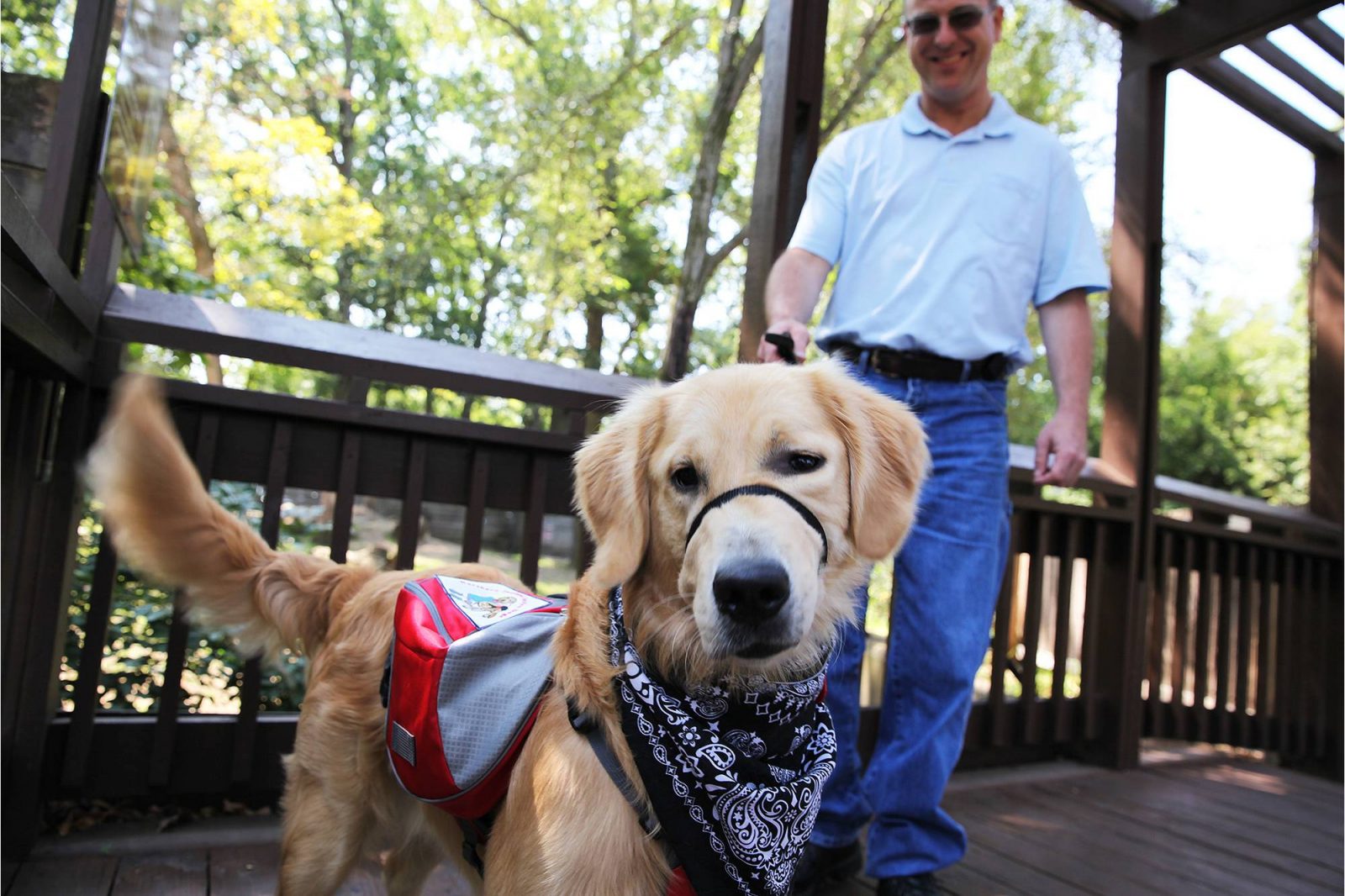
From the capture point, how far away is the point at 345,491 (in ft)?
8.66

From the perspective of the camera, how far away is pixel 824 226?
96.3 inches

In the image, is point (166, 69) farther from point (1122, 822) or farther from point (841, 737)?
point (1122, 822)

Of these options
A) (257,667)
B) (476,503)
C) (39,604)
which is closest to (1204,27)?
(476,503)

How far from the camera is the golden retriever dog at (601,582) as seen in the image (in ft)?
4.17

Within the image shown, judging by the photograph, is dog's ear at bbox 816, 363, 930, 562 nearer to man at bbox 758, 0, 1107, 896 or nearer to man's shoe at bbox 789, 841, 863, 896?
man at bbox 758, 0, 1107, 896

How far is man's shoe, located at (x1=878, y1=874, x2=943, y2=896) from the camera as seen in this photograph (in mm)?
2199

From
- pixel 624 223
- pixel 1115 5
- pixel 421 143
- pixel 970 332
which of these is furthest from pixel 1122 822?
pixel 421 143

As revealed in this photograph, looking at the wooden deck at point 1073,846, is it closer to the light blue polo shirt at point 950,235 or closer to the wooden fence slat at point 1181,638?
the wooden fence slat at point 1181,638

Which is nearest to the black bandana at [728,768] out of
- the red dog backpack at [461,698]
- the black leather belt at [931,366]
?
the red dog backpack at [461,698]

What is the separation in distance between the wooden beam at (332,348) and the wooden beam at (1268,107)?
423 centimetres

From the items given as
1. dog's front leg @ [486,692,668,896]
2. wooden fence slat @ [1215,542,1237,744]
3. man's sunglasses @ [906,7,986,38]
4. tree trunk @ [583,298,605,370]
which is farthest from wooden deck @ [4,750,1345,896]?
tree trunk @ [583,298,605,370]

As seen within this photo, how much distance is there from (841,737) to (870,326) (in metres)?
1.16

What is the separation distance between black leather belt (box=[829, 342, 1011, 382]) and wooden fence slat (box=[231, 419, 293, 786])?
1.78 m

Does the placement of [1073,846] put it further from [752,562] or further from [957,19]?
[957,19]
